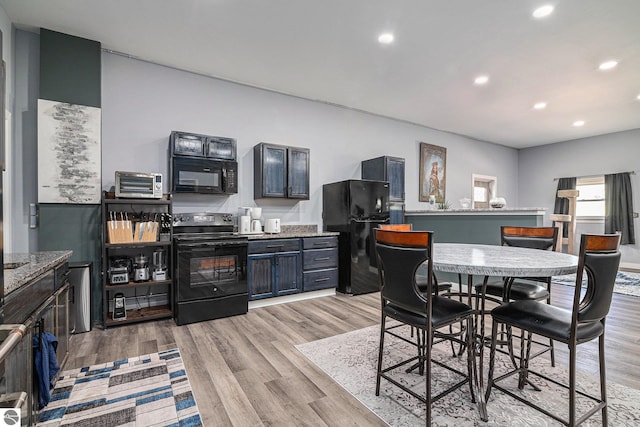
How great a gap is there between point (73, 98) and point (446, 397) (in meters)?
4.24

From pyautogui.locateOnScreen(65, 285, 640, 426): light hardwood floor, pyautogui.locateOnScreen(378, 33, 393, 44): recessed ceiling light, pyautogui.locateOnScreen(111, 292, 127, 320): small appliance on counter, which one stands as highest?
pyautogui.locateOnScreen(378, 33, 393, 44): recessed ceiling light

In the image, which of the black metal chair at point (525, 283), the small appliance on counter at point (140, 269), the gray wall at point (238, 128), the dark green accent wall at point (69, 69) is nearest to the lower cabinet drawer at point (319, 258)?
the gray wall at point (238, 128)

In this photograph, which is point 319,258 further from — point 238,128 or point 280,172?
point 238,128

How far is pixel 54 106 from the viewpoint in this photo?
3082 mm

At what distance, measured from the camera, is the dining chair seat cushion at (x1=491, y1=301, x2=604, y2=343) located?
155cm

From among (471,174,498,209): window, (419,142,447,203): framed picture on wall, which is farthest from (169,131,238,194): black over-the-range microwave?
(471,174,498,209): window

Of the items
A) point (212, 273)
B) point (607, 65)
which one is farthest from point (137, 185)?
point (607, 65)

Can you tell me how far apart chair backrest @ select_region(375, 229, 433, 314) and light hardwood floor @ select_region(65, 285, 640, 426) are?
703 mm

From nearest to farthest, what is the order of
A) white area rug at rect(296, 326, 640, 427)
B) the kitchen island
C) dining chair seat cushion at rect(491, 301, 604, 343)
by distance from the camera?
dining chair seat cushion at rect(491, 301, 604, 343), white area rug at rect(296, 326, 640, 427), the kitchen island

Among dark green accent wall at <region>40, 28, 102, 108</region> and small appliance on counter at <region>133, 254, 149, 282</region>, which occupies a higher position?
dark green accent wall at <region>40, 28, 102, 108</region>

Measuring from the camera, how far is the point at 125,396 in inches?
78.4

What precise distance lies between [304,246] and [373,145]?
8.40ft

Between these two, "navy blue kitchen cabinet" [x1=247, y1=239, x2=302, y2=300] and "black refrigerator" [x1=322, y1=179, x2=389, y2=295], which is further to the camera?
"black refrigerator" [x1=322, y1=179, x2=389, y2=295]

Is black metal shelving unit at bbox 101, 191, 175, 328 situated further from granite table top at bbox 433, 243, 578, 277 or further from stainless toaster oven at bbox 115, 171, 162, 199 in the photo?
granite table top at bbox 433, 243, 578, 277
